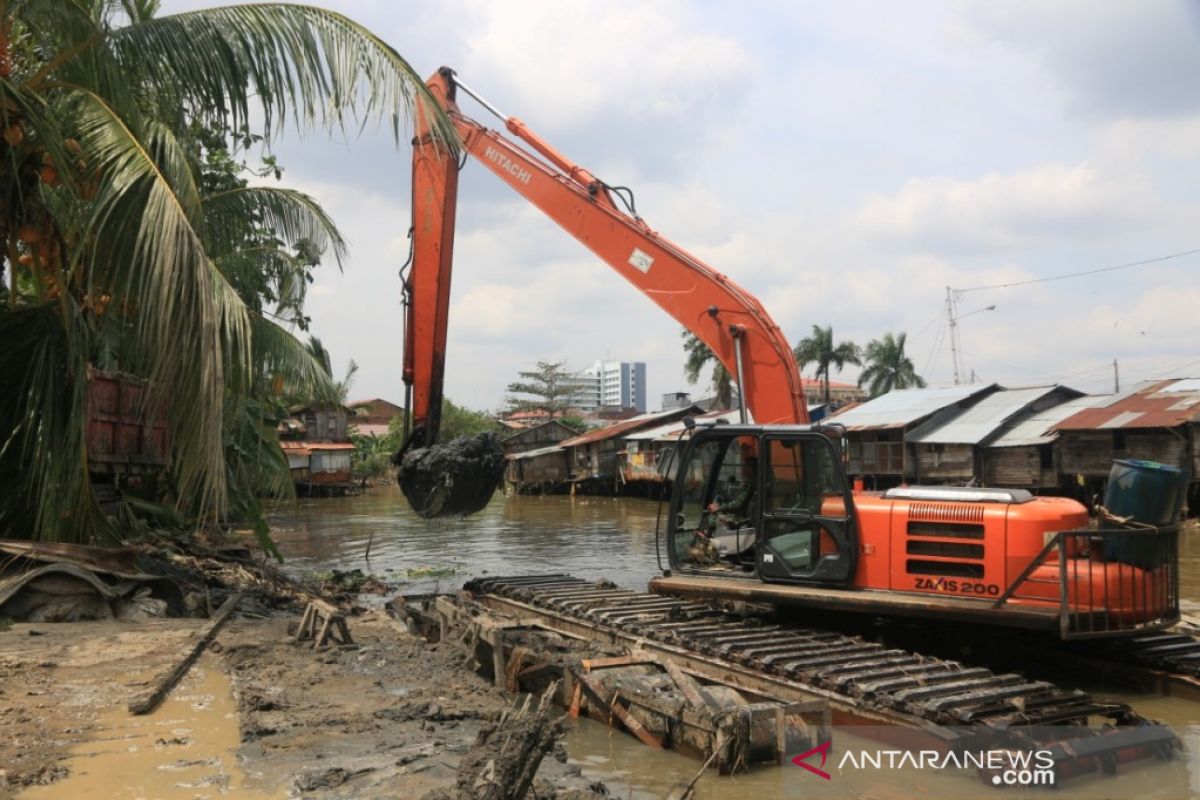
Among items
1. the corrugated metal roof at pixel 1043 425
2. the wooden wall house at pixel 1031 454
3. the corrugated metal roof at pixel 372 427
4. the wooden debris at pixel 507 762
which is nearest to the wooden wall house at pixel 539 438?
the corrugated metal roof at pixel 372 427

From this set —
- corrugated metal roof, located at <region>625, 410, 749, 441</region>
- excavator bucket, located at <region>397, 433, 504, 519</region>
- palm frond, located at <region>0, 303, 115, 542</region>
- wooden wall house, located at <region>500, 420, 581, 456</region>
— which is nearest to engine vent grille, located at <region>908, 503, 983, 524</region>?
excavator bucket, located at <region>397, 433, 504, 519</region>

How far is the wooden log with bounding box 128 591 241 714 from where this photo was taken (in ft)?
20.6

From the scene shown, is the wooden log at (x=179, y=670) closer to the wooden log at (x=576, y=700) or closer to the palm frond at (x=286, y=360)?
the wooden log at (x=576, y=700)

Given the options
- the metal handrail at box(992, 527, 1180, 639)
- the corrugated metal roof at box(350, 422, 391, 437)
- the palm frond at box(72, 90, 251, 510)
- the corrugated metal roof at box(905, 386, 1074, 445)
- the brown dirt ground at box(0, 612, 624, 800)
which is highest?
the corrugated metal roof at box(350, 422, 391, 437)

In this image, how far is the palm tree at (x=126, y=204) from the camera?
6.77 meters

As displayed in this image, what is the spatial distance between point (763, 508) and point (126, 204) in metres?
5.23

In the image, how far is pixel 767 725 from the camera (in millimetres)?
6031

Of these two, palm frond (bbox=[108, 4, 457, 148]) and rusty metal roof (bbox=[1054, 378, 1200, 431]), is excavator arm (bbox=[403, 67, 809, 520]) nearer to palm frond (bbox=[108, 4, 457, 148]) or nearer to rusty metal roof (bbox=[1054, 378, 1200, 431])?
palm frond (bbox=[108, 4, 457, 148])

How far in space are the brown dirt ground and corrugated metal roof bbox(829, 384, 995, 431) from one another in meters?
26.6

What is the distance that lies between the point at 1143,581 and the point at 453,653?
214 inches

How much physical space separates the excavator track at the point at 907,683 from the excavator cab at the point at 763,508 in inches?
19.3

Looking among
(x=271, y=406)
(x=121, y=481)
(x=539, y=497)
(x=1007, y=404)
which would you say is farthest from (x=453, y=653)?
(x=539, y=497)

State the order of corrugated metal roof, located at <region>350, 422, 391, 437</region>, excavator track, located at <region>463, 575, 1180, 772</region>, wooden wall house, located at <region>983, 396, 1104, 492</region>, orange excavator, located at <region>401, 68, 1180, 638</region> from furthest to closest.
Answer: corrugated metal roof, located at <region>350, 422, 391, 437</region>, wooden wall house, located at <region>983, 396, 1104, 492</region>, orange excavator, located at <region>401, 68, 1180, 638</region>, excavator track, located at <region>463, 575, 1180, 772</region>

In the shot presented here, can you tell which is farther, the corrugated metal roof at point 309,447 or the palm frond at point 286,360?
the corrugated metal roof at point 309,447
